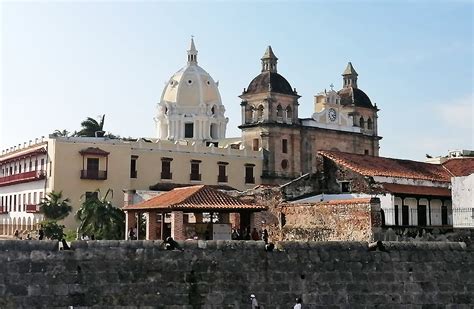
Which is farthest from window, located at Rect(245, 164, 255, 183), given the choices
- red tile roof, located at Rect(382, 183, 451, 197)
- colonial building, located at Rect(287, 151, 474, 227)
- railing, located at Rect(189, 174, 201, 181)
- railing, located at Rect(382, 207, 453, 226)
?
railing, located at Rect(382, 207, 453, 226)

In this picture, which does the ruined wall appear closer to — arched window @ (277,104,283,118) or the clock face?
arched window @ (277,104,283,118)

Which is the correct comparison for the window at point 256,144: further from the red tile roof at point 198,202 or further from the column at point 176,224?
the column at point 176,224

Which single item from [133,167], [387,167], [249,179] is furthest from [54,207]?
[387,167]

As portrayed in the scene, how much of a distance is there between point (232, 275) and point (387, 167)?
23800 mm

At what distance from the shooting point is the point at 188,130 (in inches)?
2532

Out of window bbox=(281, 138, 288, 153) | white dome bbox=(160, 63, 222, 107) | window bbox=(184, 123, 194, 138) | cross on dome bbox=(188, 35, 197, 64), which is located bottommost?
window bbox=(281, 138, 288, 153)

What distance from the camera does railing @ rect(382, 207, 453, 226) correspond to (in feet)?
96.1

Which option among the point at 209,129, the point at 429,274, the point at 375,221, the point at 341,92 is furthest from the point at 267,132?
the point at 429,274

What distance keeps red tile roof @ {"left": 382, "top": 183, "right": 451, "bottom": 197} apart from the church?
22.0 m

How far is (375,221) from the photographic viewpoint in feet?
81.5

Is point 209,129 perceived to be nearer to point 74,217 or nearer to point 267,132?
point 267,132

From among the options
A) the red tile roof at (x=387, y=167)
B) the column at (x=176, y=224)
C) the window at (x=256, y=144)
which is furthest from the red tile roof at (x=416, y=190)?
the window at (x=256, y=144)

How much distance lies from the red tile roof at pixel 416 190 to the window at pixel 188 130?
108 ft

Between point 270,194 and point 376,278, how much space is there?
20.9m
